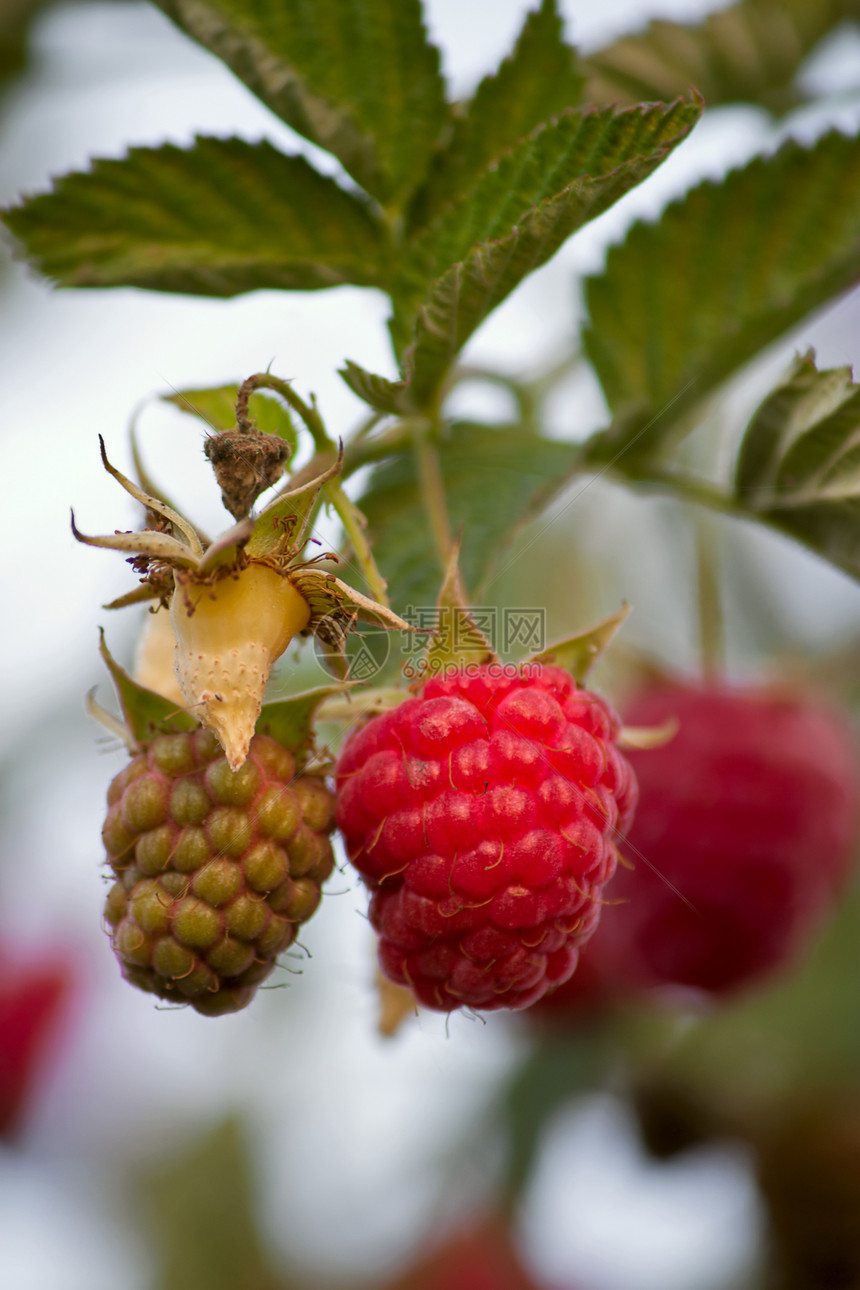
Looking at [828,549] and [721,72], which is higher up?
[721,72]

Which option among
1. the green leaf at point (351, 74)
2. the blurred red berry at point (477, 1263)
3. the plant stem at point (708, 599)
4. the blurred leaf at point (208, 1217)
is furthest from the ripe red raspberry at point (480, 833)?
the blurred leaf at point (208, 1217)

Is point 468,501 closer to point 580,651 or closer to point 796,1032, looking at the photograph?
point 580,651

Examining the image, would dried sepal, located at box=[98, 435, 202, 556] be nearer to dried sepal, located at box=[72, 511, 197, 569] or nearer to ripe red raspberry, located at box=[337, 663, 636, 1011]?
dried sepal, located at box=[72, 511, 197, 569]

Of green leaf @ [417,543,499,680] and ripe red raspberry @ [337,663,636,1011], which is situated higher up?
green leaf @ [417,543,499,680]

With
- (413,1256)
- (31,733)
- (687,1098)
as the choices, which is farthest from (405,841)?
(413,1256)

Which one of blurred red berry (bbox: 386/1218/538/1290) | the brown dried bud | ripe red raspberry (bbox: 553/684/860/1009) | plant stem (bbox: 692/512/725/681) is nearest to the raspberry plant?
the brown dried bud

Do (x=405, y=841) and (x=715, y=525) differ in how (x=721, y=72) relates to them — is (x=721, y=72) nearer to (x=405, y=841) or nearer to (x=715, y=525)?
(x=715, y=525)

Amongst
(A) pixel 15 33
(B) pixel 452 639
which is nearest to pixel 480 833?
(B) pixel 452 639
